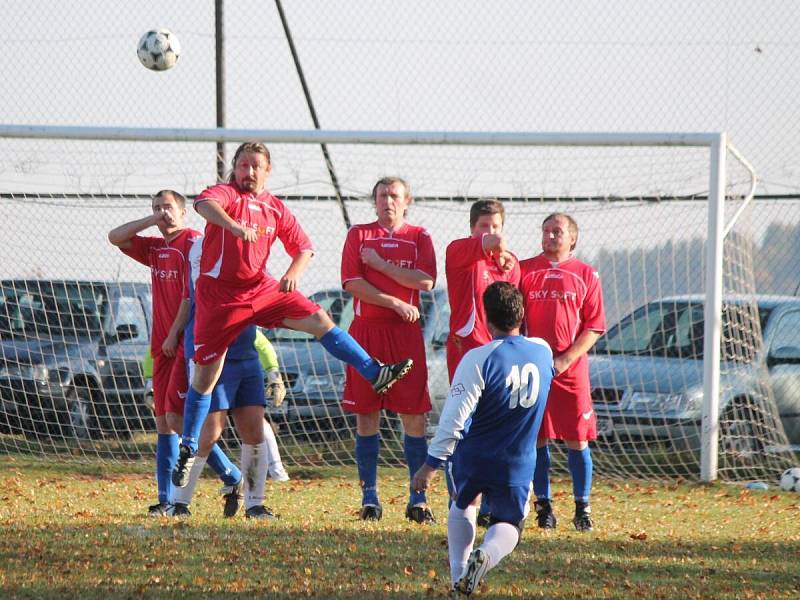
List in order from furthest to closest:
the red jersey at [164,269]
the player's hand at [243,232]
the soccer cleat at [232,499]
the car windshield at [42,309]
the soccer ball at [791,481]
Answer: the car windshield at [42,309]
the soccer ball at [791,481]
the red jersey at [164,269]
the soccer cleat at [232,499]
the player's hand at [243,232]

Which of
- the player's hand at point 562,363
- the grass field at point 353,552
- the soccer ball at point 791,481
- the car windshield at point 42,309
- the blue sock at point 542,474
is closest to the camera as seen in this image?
the grass field at point 353,552

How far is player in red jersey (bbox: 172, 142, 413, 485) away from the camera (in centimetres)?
682

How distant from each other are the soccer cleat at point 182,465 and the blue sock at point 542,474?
82.5 inches

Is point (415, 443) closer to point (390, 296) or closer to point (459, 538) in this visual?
point (390, 296)

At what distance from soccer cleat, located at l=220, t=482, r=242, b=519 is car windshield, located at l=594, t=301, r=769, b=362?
15.3 ft

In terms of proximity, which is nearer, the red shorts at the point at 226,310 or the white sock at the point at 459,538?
the white sock at the point at 459,538

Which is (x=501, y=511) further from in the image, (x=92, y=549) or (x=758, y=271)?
(x=758, y=271)

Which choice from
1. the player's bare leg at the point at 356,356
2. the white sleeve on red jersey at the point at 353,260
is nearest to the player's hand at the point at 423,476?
the player's bare leg at the point at 356,356

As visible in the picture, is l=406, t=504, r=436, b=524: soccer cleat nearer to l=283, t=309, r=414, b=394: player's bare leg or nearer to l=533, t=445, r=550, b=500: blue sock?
l=533, t=445, r=550, b=500: blue sock

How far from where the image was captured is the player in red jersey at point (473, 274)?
7.05 meters

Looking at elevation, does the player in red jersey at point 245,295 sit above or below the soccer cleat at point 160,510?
above

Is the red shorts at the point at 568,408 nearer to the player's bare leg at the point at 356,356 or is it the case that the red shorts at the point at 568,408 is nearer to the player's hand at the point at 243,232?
the player's bare leg at the point at 356,356

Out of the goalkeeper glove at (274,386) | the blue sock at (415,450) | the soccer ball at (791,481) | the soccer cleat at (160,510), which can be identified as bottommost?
the soccer ball at (791,481)

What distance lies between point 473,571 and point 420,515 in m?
2.52
